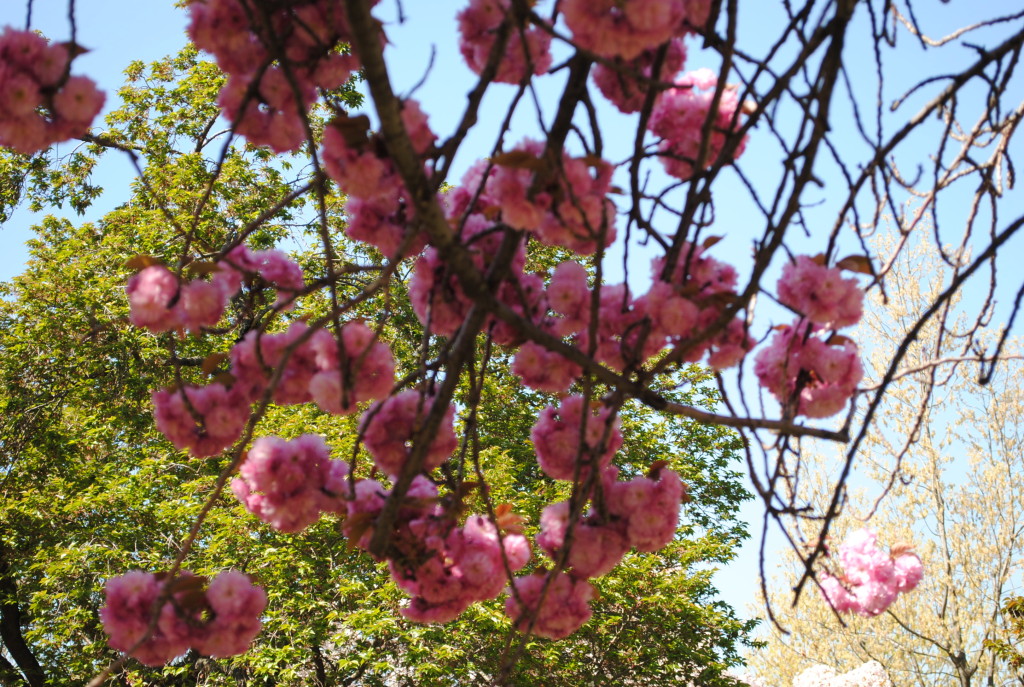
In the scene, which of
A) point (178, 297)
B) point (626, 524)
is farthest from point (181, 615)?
point (626, 524)

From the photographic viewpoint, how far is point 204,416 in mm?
1326

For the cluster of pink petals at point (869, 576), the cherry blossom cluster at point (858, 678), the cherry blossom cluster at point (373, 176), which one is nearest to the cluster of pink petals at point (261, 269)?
the cherry blossom cluster at point (373, 176)

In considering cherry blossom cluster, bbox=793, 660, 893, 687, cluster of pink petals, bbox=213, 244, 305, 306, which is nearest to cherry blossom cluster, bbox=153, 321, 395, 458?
cluster of pink petals, bbox=213, 244, 305, 306

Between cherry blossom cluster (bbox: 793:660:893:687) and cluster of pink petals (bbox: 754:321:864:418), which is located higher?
cherry blossom cluster (bbox: 793:660:893:687)

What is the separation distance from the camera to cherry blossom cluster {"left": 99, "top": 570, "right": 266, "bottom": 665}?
125 centimetres

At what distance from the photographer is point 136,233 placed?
328 inches

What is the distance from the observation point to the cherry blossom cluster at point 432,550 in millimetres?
1261

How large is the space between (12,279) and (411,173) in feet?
32.4

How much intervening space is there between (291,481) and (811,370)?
0.88 meters

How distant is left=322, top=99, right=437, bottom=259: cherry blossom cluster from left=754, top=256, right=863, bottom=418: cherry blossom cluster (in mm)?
636

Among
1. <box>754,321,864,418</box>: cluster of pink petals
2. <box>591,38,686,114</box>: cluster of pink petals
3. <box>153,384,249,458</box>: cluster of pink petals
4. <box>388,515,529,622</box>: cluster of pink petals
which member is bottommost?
<box>388,515,529,622</box>: cluster of pink petals

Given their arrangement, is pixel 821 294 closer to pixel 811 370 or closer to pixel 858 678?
pixel 811 370

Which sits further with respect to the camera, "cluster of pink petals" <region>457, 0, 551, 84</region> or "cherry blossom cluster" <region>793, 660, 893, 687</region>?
"cherry blossom cluster" <region>793, 660, 893, 687</region>

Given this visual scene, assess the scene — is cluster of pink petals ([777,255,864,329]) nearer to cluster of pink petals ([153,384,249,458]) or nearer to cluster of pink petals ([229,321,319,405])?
cluster of pink petals ([229,321,319,405])
